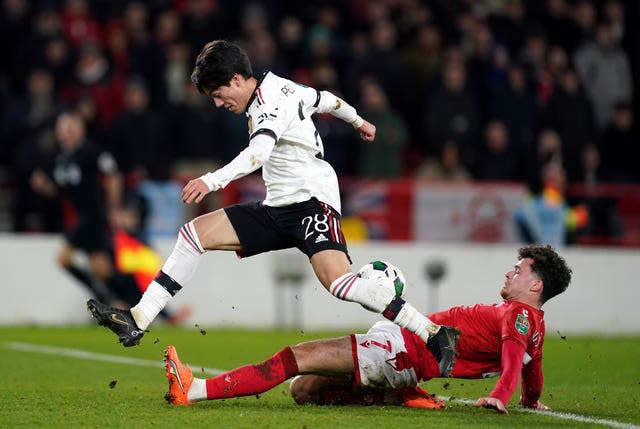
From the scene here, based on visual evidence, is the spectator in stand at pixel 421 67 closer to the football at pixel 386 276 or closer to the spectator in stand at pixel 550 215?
the spectator in stand at pixel 550 215

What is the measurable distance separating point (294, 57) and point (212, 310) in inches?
151

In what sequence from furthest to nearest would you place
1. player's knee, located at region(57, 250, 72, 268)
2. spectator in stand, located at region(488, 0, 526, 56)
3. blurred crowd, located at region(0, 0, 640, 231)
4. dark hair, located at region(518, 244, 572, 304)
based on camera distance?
spectator in stand, located at region(488, 0, 526, 56)
blurred crowd, located at region(0, 0, 640, 231)
player's knee, located at region(57, 250, 72, 268)
dark hair, located at region(518, 244, 572, 304)

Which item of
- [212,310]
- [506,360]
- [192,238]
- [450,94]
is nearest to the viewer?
[506,360]

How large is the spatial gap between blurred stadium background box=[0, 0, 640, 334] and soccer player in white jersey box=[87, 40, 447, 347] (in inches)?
252

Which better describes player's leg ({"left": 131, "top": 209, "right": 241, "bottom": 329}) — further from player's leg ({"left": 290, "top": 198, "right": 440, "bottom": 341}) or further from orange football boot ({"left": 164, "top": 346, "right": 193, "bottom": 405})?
orange football boot ({"left": 164, "top": 346, "right": 193, "bottom": 405})

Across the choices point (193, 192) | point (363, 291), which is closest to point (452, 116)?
point (363, 291)

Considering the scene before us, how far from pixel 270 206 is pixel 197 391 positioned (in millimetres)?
1273

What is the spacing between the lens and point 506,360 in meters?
6.74

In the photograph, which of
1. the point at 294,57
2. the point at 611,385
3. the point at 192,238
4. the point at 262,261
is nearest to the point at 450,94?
the point at 294,57

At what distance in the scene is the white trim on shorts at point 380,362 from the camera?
23.1 feet

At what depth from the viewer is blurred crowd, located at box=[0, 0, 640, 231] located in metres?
15.2

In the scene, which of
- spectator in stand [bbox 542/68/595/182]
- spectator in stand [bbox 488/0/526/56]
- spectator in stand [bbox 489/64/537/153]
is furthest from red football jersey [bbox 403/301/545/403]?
spectator in stand [bbox 488/0/526/56]

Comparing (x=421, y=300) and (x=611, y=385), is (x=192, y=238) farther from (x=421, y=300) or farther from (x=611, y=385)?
(x=421, y=300)

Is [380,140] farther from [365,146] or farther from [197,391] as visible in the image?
[197,391]
